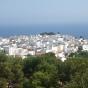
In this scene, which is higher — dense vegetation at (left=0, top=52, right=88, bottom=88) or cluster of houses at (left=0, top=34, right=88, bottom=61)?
cluster of houses at (left=0, top=34, right=88, bottom=61)

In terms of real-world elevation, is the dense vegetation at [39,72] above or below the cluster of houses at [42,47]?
below

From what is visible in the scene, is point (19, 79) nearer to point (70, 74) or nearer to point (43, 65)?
point (43, 65)

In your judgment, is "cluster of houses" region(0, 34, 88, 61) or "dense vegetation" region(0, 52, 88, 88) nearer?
"dense vegetation" region(0, 52, 88, 88)

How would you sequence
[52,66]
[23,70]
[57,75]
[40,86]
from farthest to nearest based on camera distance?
[23,70], [52,66], [57,75], [40,86]

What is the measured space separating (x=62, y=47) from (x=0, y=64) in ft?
116

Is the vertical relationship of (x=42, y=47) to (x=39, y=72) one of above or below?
above

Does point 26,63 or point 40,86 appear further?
point 26,63

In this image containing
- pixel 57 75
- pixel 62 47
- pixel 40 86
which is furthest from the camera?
pixel 62 47

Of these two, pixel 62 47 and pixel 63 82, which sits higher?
pixel 62 47

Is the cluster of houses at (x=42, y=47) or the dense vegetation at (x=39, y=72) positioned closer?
the dense vegetation at (x=39, y=72)

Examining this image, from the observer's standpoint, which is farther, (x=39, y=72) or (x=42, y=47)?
(x=42, y=47)

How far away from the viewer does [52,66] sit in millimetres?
20859

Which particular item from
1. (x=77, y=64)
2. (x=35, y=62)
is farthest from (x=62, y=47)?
(x=77, y=64)

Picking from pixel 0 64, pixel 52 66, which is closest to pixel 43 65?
pixel 52 66
